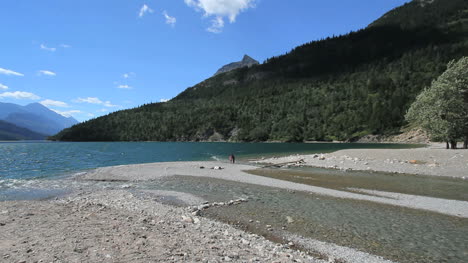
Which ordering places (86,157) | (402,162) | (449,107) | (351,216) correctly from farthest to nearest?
(86,157) < (449,107) < (402,162) < (351,216)

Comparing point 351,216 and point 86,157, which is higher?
point 86,157

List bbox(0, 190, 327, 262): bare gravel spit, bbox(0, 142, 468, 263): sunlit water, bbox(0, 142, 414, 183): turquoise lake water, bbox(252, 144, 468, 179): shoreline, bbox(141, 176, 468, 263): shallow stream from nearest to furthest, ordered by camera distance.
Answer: bbox(0, 190, 327, 262): bare gravel spit, bbox(141, 176, 468, 263): shallow stream, bbox(0, 142, 468, 263): sunlit water, bbox(252, 144, 468, 179): shoreline, bbox(0, 142, 414, 183): turquoise lake water

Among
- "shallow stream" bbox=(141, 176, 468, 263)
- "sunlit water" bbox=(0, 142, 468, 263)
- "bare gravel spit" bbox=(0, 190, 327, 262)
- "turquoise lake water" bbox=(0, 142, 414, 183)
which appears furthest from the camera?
"turquoise lake water" bbox=(0, 142, 414, 183)

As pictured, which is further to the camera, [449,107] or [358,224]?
[449,107]

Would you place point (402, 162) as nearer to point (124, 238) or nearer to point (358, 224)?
point (358, 224)

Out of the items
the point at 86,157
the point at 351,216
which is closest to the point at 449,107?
the point at 351,216

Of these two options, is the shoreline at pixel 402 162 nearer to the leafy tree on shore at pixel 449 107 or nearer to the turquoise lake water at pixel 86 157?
the leafy tree on shore at pixel 449 107

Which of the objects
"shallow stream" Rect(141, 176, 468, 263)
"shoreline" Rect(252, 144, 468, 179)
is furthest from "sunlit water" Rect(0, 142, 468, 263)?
"shoreline" Rect(252, 144, 468, 179)

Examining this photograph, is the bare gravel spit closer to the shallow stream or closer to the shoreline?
the shallow stream

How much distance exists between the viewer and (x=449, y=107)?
136 ft

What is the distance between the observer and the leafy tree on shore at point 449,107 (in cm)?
4091

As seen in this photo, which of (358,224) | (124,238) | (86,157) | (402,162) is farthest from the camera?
(86,157)

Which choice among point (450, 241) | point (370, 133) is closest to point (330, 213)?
point (450, 241)

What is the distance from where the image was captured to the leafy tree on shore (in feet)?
134
